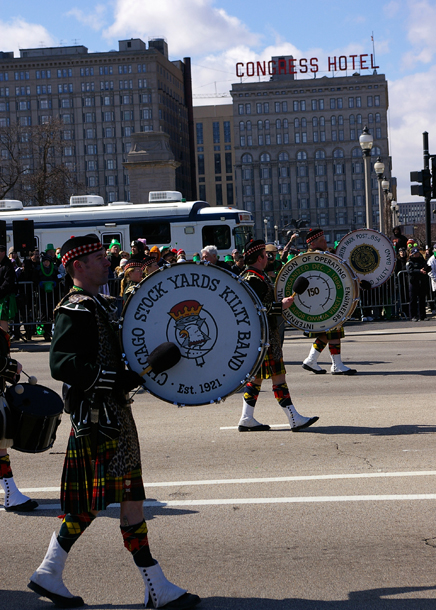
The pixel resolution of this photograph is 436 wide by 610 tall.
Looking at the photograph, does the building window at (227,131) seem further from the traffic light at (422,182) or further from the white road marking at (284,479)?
the white road marking at (284,479)

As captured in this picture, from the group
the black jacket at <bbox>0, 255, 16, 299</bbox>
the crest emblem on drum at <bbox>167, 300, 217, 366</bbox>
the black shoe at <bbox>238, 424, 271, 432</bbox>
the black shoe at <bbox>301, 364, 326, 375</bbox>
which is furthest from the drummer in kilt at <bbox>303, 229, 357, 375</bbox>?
the crest emblem on drum at <bbox>167, 300, 217, 366</bbox>


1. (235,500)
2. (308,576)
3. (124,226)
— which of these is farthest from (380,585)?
(124,226)

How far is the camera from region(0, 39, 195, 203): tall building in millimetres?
129125

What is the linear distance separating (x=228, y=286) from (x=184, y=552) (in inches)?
63.5

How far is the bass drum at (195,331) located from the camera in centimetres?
419

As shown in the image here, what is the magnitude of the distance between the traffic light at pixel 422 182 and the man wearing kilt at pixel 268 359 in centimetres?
Result: 1247

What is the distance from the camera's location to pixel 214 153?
607ft

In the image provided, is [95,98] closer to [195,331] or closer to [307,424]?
[307,424]

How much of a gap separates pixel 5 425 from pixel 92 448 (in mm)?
776

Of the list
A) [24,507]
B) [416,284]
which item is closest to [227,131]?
[416,284]

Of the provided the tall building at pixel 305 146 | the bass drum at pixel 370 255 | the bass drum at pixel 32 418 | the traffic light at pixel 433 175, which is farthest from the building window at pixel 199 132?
the bass drum at pixel 32 418

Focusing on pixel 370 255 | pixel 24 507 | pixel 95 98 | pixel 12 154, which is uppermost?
pixel 95 98

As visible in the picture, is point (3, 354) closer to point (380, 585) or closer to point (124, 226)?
point (380, 585)

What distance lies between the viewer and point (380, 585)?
13.3 ft
